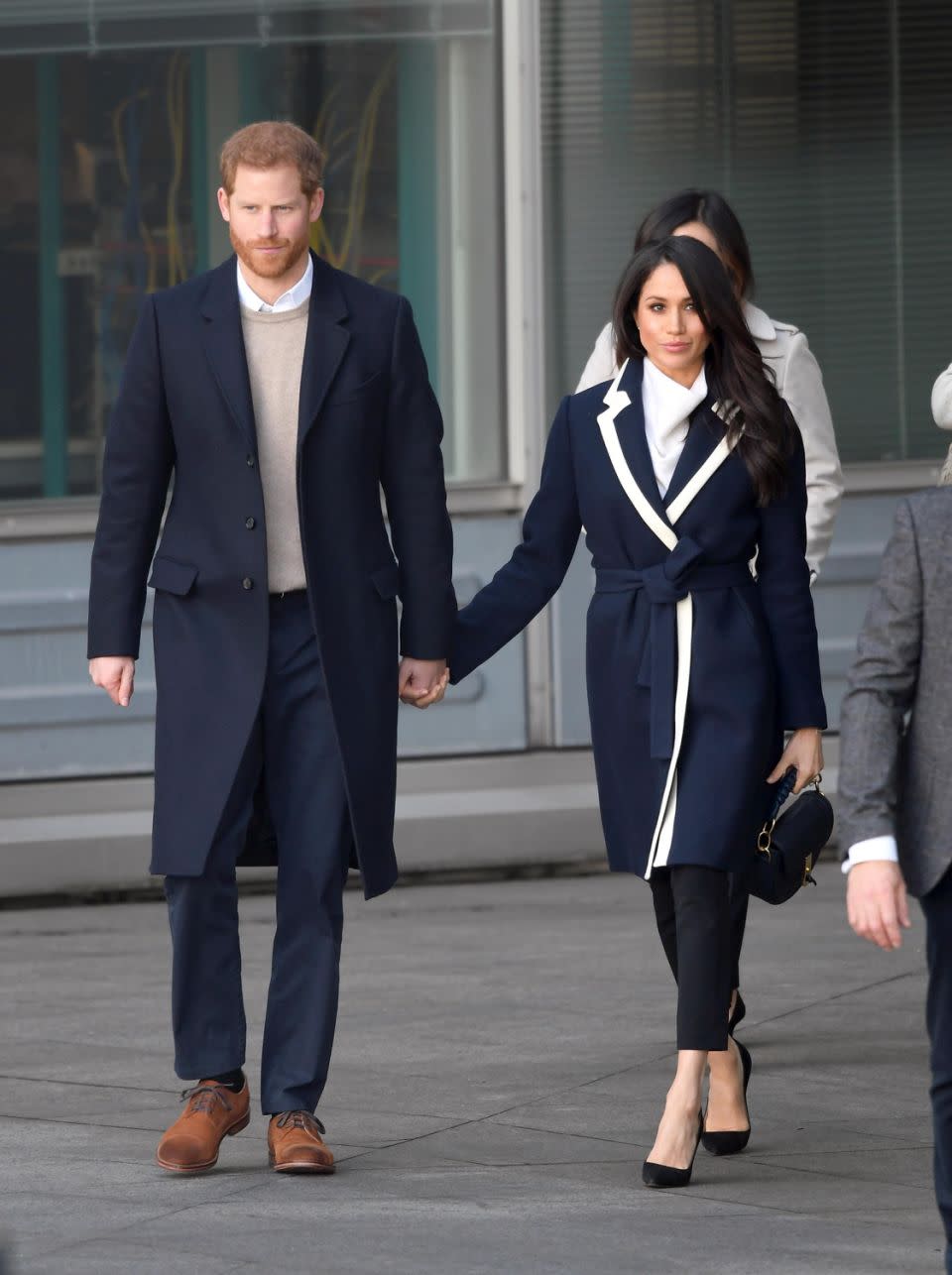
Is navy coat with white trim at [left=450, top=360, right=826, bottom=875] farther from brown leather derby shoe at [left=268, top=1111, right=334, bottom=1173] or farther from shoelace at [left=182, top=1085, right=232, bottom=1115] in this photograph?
shoelace at [left=182, top=1085, right=232, bottom=1115]

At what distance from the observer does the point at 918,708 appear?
3.92 meters

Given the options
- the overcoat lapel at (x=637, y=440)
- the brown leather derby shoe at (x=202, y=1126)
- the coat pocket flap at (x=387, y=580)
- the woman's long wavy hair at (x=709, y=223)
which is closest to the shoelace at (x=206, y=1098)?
the brown leather derby shoe at (x=202, y=1126)

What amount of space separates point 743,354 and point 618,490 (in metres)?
0.36

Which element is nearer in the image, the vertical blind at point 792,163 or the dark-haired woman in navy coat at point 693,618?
the dark-haired woman in navy coat at point 693,618

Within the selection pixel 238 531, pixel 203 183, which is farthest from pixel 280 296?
pixel 203 183

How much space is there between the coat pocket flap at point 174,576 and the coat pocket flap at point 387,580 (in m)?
0.36

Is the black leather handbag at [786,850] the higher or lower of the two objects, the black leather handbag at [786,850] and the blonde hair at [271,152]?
the lower

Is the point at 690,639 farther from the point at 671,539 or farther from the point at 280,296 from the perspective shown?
the point at 280,296

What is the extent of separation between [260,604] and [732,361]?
3.43 ft

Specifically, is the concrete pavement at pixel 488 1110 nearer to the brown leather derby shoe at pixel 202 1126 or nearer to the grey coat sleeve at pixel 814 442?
the brown leather derby shoe at pixel 202 1126

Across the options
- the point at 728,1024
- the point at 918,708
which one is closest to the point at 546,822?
the point at 728,1024

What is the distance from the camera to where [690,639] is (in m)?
5.15

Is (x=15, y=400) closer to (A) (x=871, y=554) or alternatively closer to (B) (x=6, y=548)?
(B) (x=6, y=548)

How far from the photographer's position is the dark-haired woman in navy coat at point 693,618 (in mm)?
5090
